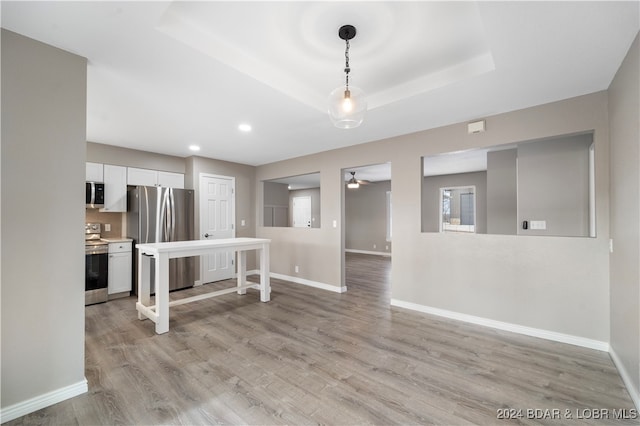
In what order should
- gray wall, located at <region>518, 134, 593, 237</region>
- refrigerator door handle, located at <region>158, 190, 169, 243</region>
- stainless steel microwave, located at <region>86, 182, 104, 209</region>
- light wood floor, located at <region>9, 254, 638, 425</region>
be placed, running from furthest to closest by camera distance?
refrigerator door handle, located at <region>158, 190, 169, 243</region>
stainless steel microwave, located at <region>86, 182, 104, 209</region>
gray wall, located at <region>518, 134, 593, 237</region>
light wood floor, located at <region>9, 254, 638, 425</region>

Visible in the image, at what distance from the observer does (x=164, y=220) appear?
4.70 m

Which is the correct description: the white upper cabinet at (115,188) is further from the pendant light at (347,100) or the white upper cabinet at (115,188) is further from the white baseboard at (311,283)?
the pendant light at (347,100)

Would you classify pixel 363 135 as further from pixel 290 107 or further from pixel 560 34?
pixel 560 34

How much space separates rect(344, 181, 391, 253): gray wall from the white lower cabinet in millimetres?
7148

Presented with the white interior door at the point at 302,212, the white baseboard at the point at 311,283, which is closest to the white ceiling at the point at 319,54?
the white baseboard at the point at 311,283

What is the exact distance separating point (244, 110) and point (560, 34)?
108 inches

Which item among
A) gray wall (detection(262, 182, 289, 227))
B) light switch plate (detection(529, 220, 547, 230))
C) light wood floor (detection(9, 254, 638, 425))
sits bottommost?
light wood floor (detection(9, 254, 638, 425))

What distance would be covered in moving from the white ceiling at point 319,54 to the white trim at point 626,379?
2.39 m

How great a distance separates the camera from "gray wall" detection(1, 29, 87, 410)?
1.71m

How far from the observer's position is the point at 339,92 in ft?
6.54

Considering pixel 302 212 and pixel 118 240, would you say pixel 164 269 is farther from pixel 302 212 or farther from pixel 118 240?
pixel 302 212

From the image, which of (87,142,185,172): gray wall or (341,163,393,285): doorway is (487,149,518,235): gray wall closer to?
(341,163,393,285): doorway

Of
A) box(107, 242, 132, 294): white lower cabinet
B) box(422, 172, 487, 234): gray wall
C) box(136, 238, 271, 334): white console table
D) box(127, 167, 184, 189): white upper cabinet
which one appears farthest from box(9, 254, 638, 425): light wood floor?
box(422, 172, 487, 234): gray wall

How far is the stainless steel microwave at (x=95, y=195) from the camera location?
13.5 feet
